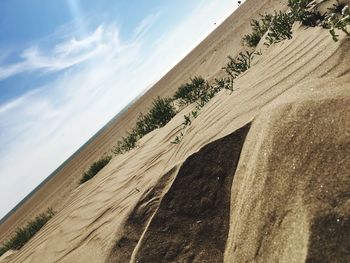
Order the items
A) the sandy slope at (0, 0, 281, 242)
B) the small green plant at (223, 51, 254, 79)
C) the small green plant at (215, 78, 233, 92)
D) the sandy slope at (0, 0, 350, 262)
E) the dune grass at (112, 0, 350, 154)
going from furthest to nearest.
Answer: the sandy slope at (0, 0, 281, 242), the small green plant at (223, 51, 254, 79), the small green plant at (215, 78, 233, 92), the dune grass at (112, 0, 350, 154), the sandy slope at (0, 0, 350, 262)

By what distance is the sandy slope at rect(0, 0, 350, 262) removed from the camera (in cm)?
159

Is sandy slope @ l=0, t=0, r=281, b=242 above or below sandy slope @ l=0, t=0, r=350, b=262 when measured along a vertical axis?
above

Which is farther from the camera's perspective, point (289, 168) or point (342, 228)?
point (289, 168)

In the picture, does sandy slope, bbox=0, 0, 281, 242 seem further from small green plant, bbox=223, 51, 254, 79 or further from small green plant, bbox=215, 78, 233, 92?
small green plant, bbox=215, 78, 233, 92

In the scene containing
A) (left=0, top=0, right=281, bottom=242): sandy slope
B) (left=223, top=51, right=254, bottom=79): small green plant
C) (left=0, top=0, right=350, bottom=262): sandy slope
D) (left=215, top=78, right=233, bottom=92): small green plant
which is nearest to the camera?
(left=0, top=0, right=350, bottom=262): sandy slope

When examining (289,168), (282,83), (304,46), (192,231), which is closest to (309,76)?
(282,83)

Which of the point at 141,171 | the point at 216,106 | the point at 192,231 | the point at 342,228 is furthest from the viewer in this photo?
the point at 141,171

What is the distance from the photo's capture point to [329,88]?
2.12 m

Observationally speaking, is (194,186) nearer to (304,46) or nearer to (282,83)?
(282,83)

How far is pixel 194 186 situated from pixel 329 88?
1029 mm

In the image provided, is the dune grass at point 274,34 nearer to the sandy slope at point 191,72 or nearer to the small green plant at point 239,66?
the small green plant at point 239,66

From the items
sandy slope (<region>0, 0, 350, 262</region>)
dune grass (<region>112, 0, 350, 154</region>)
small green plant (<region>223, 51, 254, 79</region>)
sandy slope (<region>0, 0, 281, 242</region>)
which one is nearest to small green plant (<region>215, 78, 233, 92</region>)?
dune grass (<region>112, 0, 350, 154</region>)

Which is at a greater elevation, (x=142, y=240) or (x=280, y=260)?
(x=142, y=240)

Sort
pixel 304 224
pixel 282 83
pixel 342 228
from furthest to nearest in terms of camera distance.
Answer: pixel 282 83, pixel 304 224, pixel 342 228
